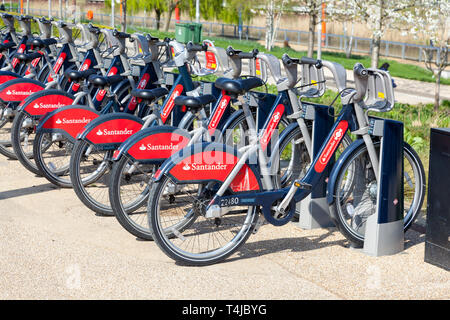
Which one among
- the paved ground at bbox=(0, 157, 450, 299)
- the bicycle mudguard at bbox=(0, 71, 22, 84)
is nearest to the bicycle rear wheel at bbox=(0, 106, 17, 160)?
the bicycle mudguard at bbox=(0, 71, 22, 84)

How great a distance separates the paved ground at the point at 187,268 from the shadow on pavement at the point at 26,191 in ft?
1.92

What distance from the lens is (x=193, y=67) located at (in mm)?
6621

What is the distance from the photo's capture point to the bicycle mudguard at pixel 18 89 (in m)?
7.63

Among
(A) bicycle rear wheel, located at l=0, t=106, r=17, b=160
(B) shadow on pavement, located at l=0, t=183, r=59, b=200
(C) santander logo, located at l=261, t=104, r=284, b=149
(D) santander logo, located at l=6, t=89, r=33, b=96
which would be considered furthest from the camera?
(A) bicycle rear wheel, located at l=0, t=106, r=17, b=160

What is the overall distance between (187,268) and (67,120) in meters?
2.24

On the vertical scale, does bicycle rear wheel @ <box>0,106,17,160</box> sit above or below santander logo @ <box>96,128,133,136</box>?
below

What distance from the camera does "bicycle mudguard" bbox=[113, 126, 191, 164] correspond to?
5.27 metres

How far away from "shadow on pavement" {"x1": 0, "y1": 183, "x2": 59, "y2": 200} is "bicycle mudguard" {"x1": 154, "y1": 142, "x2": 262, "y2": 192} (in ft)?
7.38

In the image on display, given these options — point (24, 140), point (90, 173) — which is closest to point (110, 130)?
point (90, 173)

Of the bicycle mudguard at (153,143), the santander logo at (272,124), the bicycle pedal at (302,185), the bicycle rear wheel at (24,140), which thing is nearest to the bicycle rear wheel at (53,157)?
the bicycle rear wheel at (24,140)

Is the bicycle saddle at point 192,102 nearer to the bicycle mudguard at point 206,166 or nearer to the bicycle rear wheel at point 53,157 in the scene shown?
the bicycle mudguard at point 206,166

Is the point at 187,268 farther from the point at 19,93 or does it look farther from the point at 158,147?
the point at 19,93

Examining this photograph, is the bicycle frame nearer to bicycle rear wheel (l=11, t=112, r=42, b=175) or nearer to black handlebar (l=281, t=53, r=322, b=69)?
black handlebar (l=281, t=53, r=322, b=69)
